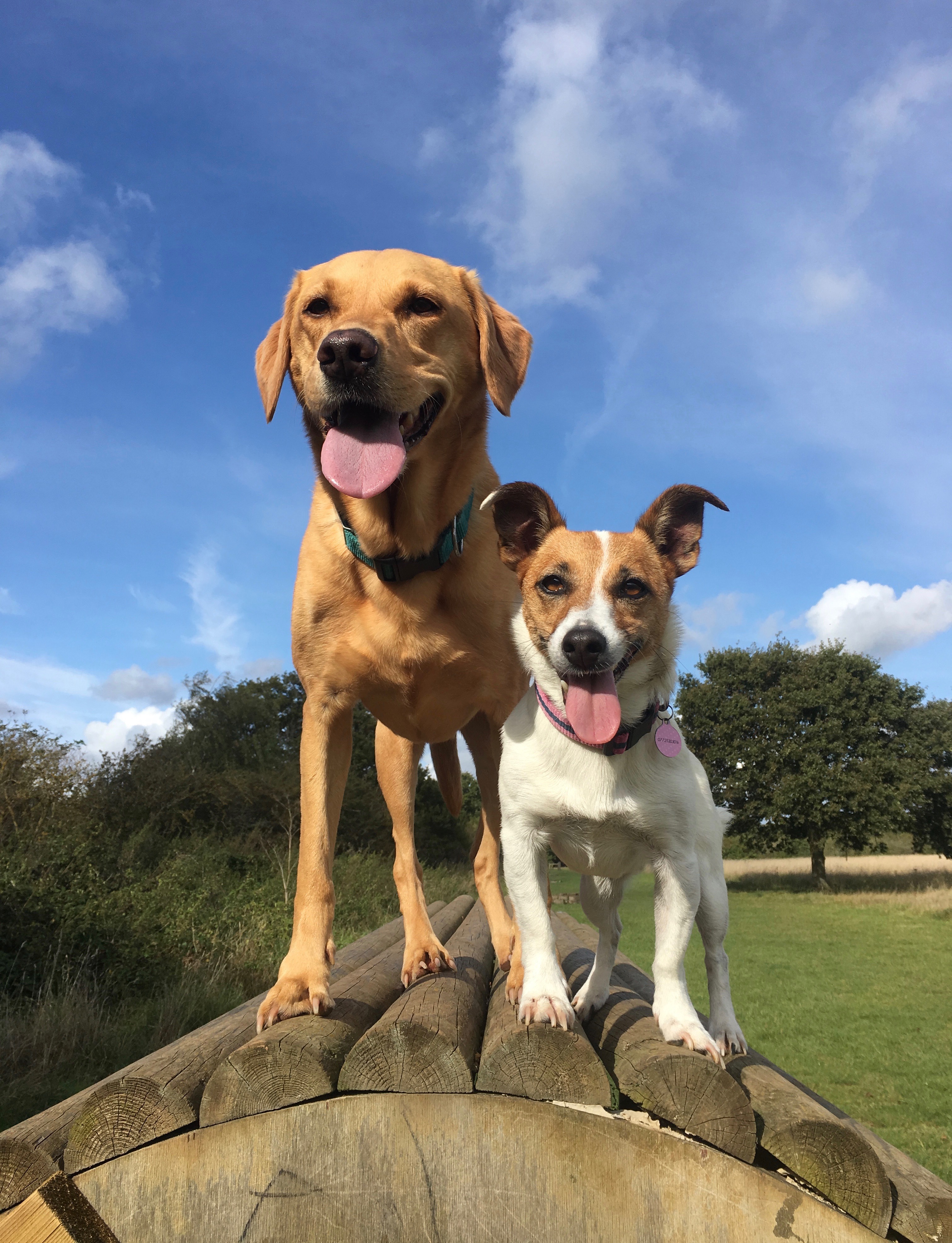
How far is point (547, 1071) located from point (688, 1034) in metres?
0.57

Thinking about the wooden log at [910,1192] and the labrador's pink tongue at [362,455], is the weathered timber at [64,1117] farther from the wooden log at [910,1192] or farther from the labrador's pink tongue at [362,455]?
the labrador's pink tongue at [362,455]

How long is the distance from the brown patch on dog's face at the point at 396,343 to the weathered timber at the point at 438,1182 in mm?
2402

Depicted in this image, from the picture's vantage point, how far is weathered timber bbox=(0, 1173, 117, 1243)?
6.60 ft

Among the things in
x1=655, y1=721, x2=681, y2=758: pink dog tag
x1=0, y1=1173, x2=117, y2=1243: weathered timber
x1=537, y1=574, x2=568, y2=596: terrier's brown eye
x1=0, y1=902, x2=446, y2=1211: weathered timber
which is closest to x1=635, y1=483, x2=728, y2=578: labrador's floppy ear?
x1=537, y1=574, x2=568, y2=596: terrier's brown eye

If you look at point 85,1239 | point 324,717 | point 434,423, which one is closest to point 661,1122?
point 85,1239

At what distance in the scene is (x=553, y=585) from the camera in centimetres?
309

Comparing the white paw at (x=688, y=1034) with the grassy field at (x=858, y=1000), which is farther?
the grassy field at (x=858, y=1000)

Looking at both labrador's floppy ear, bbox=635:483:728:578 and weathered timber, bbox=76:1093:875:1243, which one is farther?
labrador's floppy ear, bbox=635:483:728:578

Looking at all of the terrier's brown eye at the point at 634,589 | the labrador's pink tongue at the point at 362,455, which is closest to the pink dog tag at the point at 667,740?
the terrier's brown eye at the point at 634,589

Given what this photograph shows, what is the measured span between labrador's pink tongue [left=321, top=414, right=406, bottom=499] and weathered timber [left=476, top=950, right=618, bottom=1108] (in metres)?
1.96

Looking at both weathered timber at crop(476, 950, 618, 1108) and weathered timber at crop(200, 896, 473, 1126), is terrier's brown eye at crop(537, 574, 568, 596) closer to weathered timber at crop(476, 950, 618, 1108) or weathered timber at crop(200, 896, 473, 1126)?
weathered timber at crop(476, 950, 618, 1108)

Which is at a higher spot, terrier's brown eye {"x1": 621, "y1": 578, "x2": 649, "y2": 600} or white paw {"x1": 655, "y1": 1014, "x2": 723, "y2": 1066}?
terrier's brown eye {"x1": 621, "y1": 578, "x2": 649, "y2": 600}

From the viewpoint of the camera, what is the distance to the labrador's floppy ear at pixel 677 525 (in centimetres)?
326

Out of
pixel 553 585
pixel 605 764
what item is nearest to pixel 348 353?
pixel 553 585
